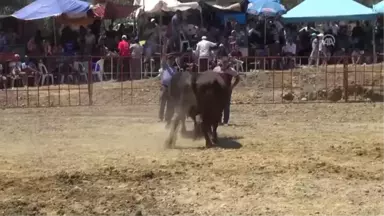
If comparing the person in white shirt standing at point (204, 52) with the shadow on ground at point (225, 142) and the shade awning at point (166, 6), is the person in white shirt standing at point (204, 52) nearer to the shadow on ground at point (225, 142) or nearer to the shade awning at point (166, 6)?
the shade awning at point (166, 6)

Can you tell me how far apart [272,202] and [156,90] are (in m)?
14.0

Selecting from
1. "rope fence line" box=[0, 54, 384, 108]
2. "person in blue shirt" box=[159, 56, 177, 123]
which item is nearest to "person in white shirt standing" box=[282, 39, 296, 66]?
"rope fence line" box=[0, 54, 384, 108]

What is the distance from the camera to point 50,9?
27.6 meters

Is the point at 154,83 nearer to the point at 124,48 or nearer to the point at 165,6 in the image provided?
the point at 124,48

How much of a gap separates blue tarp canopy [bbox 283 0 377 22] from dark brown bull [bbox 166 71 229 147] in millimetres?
15111

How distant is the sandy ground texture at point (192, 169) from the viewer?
30.9ft

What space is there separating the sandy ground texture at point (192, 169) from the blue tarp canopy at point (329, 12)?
36.7 feet

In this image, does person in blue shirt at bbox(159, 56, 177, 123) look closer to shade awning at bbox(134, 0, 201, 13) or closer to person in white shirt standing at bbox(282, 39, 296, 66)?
shade awning at bbox(134, 0, 201, 13)

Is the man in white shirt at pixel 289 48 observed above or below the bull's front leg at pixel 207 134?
above

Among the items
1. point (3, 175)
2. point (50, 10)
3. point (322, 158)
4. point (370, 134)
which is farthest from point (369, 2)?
point (3, 175)

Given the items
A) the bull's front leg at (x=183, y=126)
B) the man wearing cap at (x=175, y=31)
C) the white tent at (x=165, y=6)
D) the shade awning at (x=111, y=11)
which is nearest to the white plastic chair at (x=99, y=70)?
the man wearing cap at (x=175, y=31)

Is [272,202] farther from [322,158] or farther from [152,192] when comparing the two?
[322,158]

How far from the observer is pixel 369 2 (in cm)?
4041

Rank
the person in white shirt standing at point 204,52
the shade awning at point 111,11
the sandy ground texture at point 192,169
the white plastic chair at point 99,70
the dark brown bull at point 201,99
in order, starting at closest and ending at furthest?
the sandy ground texture at point 192,169, the dark brown bull at point 201,99, the person in white shirt standing at point 204,52, the white plastic chair at point 99,70, the shade awning at point 111,11
